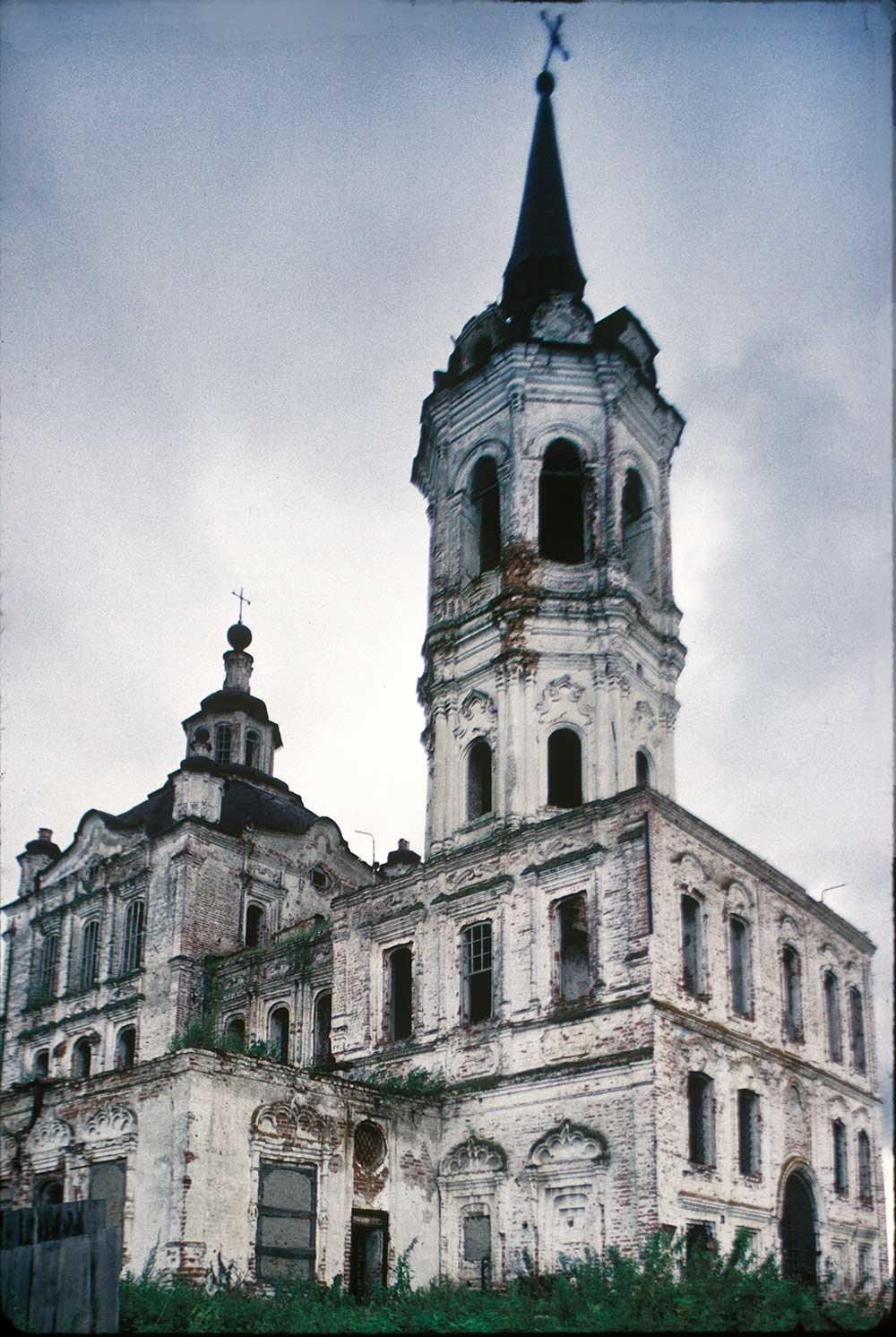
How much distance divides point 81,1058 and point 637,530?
1840 cm

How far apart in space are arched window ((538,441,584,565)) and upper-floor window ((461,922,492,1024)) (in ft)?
25.3

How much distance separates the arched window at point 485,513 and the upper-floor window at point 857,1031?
11.6 metres

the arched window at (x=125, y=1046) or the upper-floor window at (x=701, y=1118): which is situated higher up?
the arched window at (x=125, y=1046)

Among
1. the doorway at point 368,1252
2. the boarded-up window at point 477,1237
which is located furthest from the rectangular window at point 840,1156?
the doorway at point 368,1252

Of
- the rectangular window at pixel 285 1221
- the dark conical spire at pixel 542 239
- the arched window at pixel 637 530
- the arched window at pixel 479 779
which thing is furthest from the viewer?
the dark conical spire at pixel 542 239

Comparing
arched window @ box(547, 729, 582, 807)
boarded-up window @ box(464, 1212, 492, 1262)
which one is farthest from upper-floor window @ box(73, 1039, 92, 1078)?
arched window @ box(547, 729, 582, 807)

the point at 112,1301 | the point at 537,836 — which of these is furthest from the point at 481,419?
the point at 112,1301

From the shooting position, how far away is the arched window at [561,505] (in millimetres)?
27834

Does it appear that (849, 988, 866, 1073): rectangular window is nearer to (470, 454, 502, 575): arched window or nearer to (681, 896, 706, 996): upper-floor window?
(681, 896, 706, 996): upper-floor window

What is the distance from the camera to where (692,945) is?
75.9ft

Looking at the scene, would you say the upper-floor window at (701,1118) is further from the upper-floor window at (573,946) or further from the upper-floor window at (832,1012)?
the upper-floor window at (832,1012)

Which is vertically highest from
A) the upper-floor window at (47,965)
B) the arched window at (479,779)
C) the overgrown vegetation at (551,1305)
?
the arched window at (479,779)

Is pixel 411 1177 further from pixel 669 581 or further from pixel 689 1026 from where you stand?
pixel 669 581

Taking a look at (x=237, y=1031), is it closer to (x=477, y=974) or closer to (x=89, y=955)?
(x=89, y=955)
